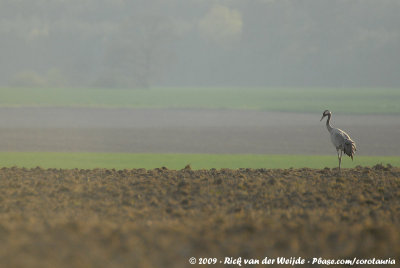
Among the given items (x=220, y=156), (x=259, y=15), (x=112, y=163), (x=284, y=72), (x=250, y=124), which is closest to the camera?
(x=112, y=163)

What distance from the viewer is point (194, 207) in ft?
28.6

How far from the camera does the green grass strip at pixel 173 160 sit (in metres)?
15.4

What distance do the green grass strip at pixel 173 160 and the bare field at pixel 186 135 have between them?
140 cm

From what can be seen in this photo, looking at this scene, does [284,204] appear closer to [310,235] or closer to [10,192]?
[310,235]

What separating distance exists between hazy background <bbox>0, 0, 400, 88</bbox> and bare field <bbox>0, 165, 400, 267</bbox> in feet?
238

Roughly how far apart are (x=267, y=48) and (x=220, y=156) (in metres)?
80.8

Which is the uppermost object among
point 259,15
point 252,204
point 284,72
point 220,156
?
point 259,15

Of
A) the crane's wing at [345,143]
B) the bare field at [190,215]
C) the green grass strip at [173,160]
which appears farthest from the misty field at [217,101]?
the bare field at [190,215]

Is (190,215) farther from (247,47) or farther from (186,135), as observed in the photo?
(247,47)

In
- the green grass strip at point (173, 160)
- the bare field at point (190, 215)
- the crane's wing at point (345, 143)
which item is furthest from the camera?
the green grass strip at point (173, 160)

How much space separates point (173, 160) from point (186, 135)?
7.37 m

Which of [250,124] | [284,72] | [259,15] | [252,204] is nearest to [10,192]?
[252,204]

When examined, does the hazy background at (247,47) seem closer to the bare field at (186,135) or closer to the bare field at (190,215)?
the bare field at (186,135)

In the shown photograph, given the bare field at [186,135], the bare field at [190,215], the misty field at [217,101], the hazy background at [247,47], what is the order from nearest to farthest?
1. the bare field at [190,215]
2. the bare field at [186,135]
3. the misty field at [217,101]
4. the hazy background at [247,47]
